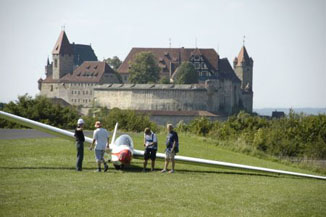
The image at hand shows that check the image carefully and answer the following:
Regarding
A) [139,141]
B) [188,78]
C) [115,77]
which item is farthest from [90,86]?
[139,141]

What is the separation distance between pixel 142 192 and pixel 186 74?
383 feet

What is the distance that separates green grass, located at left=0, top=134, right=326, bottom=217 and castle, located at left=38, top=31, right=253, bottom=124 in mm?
94838

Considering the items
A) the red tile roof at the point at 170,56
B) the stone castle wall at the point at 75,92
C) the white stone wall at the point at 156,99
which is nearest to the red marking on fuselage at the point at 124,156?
the white stone wall at the point at 156,99

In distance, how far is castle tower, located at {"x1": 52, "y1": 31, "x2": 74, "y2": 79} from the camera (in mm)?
146000

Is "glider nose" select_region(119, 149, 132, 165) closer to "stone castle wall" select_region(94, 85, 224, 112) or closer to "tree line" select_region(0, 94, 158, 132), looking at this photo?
"tree line" select_region(0, 94, 158, 132)

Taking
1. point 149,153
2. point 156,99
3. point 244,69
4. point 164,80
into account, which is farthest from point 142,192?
point 244,69

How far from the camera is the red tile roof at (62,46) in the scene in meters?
148

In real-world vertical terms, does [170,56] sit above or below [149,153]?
above

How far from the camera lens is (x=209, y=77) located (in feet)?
448

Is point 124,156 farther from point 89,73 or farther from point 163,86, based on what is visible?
point 89,73

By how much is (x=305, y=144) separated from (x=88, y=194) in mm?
25957

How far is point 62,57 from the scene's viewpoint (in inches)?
5792

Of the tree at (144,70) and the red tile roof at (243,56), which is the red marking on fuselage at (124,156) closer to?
the tree at (144,70)

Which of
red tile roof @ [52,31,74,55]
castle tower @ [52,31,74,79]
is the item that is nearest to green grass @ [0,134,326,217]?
castle tower @ [52,31,74,79]
